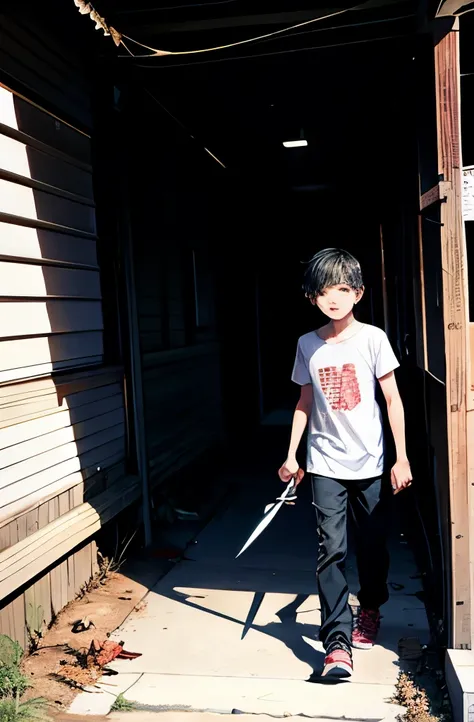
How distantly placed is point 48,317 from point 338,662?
2.43m

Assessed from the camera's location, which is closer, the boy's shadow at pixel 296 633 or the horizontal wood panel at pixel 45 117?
the boy's shadow at pixel 296 633

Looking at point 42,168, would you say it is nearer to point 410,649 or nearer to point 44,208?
point 44,208

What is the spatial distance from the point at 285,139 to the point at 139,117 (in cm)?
208

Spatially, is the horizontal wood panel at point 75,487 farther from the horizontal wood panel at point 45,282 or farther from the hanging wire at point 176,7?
the hanging wire at point 176,7

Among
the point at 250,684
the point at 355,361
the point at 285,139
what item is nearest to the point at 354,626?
the point at 250,684

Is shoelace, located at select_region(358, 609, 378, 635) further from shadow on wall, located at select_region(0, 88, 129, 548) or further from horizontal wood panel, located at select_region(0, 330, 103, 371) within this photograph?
horizontal wood panel, located at select_region(0, 330, 103, 371)

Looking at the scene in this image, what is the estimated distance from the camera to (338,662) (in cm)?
358

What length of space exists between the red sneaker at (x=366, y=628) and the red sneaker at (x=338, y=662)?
369mm

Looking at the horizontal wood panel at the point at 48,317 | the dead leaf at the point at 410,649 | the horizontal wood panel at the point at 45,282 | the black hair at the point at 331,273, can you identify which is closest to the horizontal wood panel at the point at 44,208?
the horizontal wood panel at the point at 45,282

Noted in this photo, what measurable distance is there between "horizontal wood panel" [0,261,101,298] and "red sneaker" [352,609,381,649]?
2362 millimetres

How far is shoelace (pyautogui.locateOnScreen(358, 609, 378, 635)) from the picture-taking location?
4.02 meters

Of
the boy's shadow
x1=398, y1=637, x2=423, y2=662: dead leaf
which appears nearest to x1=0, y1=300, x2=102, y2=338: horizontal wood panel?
the boy's shadow

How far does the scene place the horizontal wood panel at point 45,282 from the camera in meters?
3.98

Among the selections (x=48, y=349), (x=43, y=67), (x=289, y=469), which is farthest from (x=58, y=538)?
(x=43, y=67)
